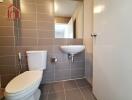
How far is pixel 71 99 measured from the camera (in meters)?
1.67

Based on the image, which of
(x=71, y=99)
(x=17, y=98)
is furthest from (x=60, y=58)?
(x=17, y=98)

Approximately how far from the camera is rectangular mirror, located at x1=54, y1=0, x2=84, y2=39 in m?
2.24

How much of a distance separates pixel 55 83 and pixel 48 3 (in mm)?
1666

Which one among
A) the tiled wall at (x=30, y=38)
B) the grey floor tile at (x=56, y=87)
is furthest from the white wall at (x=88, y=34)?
the grey floor tile at (x=56, y=87)

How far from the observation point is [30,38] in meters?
2.12

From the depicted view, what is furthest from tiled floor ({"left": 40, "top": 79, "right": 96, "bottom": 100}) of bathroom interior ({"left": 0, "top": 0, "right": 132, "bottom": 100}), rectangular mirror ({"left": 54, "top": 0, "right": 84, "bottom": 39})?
rectangular mirror ({"left": 54, "top": 0, "right": 84, "bottom": 39})

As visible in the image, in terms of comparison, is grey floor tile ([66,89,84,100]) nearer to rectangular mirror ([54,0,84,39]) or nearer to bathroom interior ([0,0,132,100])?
bathroom interior ([0,0,132,100])

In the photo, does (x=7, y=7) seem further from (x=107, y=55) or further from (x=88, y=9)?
(x=107, y=55)

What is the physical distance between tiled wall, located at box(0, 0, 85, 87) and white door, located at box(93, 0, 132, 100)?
3.13 ft

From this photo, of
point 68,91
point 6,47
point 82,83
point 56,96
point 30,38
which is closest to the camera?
point 56,96

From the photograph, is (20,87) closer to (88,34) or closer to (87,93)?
(87,93)

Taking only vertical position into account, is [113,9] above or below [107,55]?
above

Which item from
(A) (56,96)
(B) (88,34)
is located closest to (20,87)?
(A) (56,96)

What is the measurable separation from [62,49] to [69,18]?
29.3 inches
